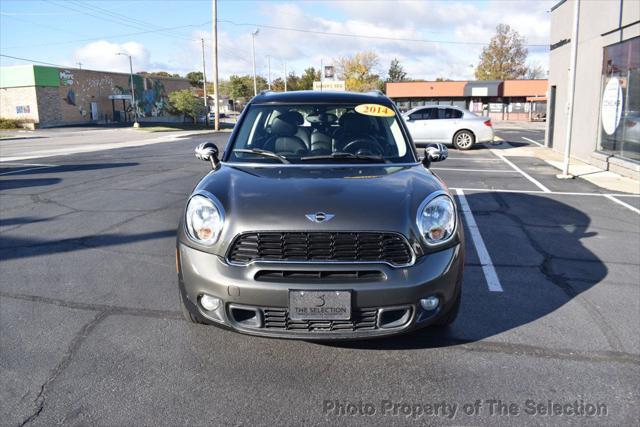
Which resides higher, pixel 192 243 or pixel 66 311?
pixel 192 243

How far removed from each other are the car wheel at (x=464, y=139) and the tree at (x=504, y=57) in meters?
61.3

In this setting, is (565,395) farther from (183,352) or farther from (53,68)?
(53,68)

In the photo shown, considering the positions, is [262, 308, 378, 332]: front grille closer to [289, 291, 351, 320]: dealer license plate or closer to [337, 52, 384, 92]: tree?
[289, 291, 351, 320]: dealer license plate

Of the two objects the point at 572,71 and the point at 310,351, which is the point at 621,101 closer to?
the point at 572,71

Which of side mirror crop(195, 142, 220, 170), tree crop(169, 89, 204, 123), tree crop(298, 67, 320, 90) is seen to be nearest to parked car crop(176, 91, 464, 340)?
side mirror crop(195, 142, 220, 170)

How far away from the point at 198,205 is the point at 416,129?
17292 millimetres

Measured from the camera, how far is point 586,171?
1331 cm

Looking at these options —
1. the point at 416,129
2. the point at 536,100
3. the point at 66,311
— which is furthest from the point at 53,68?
the point at 66,311

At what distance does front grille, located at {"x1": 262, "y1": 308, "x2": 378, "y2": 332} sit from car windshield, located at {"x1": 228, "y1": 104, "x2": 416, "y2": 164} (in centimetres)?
153

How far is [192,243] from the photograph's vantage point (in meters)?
3.27

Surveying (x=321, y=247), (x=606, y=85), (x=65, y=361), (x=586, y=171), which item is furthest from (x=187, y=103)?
(x=321, y=247)

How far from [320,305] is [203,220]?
0.94 m

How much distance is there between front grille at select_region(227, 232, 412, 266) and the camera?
3.07 meters

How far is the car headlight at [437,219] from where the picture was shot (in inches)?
128
